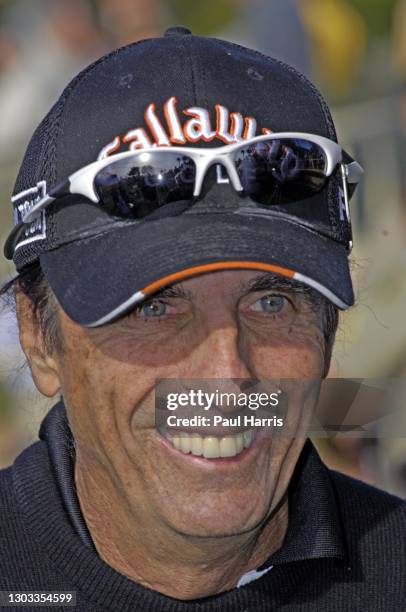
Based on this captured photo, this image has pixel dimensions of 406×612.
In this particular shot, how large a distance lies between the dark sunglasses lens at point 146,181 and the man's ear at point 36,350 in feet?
1.39

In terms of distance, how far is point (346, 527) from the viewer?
2395 millimetres

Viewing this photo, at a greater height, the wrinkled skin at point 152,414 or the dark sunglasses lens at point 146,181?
the dark sunglasses lens at point 146,181

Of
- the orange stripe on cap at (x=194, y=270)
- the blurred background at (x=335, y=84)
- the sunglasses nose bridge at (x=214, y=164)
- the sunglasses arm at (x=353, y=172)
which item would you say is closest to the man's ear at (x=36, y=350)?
the orange stripe on cap at (x=194, y=270)

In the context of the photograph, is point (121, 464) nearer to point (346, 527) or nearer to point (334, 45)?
point (346, 527)

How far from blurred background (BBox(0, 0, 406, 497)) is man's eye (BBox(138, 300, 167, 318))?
91.4 inches

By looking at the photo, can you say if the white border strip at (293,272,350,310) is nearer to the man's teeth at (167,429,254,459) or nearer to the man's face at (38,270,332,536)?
the man's face at (38,270,332,536)

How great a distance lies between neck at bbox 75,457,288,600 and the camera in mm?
2037

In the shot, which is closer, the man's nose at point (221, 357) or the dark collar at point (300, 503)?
the man's nose at point (221, 357)

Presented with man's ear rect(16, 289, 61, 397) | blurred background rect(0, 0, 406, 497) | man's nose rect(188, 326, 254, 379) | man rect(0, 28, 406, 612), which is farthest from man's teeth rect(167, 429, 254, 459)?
blurred background rect(0, 0, 406, 497)

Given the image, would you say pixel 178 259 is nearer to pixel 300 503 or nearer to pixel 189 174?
pixel 189 174

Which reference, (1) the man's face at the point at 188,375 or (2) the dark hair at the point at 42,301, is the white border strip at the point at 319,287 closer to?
(1) the man's face at the point at 188,375

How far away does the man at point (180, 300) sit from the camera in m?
1.91

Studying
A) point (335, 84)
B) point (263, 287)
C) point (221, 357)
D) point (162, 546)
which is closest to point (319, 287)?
point (263, 287)

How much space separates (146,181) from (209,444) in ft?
1.68
